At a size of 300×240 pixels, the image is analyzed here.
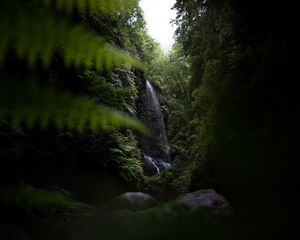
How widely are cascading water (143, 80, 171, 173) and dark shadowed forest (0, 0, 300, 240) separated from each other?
11.9 feet

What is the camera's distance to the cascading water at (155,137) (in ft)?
52.1

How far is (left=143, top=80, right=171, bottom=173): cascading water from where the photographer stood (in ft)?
52.1

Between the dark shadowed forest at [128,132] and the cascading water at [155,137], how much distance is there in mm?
3637

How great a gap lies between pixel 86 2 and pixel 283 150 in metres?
5.19

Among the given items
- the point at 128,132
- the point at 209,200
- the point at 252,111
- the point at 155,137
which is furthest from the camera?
the point at 155,137

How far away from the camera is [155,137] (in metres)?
16.8

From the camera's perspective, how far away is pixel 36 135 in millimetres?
7566

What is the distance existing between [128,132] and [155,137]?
5432 millimetres

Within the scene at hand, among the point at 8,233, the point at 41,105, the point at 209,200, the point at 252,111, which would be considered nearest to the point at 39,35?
the point at 41,105

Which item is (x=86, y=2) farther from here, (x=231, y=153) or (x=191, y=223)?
(x=231, y=153)

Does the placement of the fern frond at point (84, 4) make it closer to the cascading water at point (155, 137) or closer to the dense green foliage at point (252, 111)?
the dense green foliage at point (252, 111)

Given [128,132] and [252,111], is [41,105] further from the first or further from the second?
[128,132]

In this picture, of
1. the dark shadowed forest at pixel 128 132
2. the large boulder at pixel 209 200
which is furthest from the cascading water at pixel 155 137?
the large boulder at pixel 209 200

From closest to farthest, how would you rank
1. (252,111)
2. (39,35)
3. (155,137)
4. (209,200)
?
(39,35) → (209,200) → (252,111) → (155,137)
